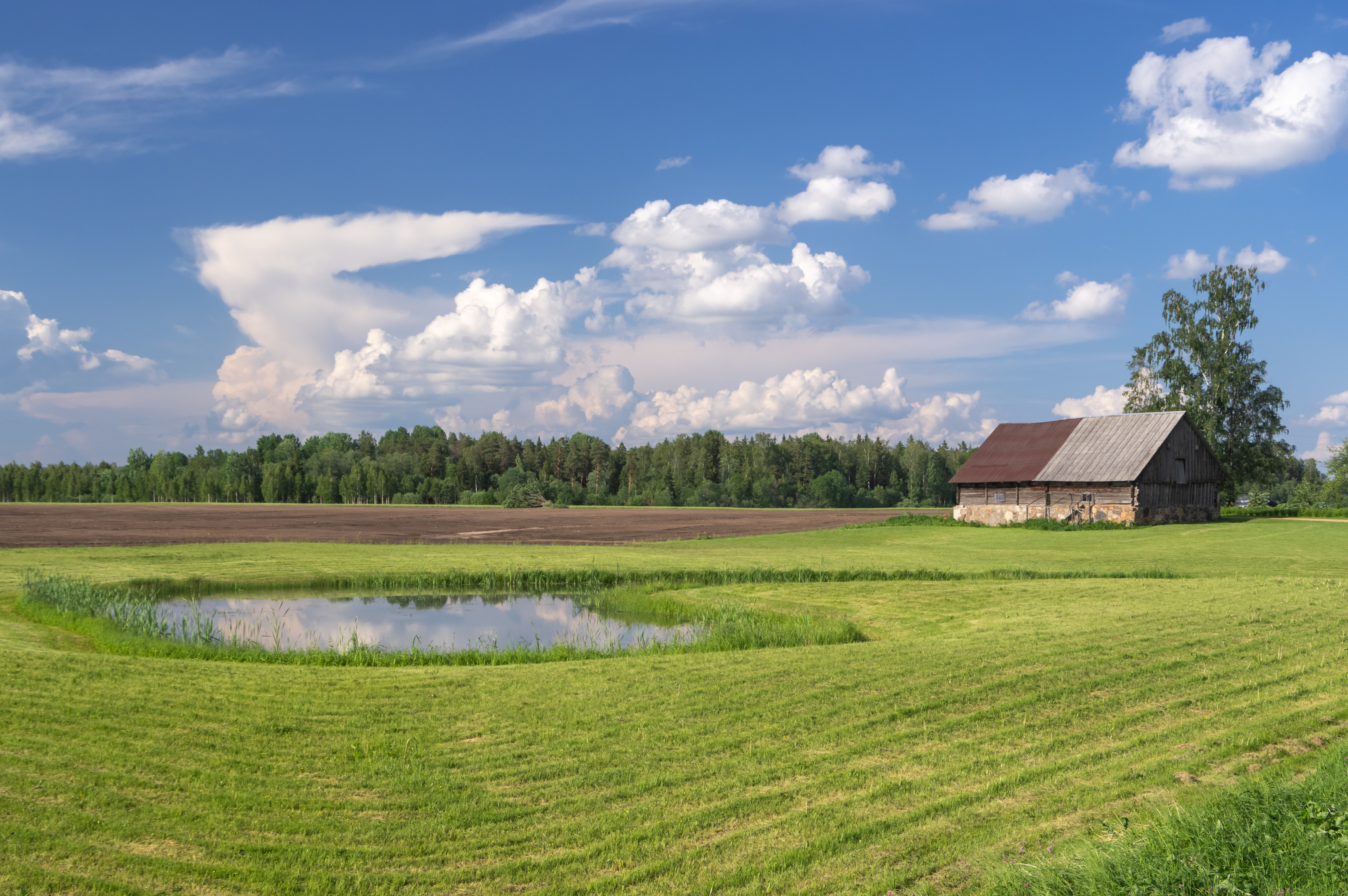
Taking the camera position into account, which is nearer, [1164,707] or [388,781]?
[388,781]

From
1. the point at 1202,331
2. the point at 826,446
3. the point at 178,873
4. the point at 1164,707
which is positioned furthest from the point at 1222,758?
the point at 826,446

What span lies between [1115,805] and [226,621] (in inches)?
744

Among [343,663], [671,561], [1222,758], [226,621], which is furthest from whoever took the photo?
[671,561]

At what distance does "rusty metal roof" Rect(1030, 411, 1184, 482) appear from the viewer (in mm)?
48750

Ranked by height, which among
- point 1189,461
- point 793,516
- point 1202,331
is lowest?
point 793,516

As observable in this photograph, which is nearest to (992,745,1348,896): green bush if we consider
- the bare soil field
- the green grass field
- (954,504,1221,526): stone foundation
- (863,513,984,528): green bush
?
the green grass field

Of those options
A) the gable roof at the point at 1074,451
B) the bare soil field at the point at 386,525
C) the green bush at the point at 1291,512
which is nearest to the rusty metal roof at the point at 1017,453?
the gable roof at the point at 1074,451

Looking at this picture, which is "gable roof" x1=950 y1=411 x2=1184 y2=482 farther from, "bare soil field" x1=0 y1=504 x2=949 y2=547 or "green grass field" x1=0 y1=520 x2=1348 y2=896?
"green grass field" x1=0 y1=520 x2=1348 y2=896

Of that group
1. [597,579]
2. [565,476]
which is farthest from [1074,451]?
[565,476]

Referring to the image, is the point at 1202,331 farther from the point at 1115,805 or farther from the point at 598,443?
the point at 598,443

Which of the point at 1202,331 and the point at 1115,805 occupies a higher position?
the point at 1202,331

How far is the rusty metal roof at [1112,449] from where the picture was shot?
1919 inches

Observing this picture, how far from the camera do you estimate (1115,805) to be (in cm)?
672

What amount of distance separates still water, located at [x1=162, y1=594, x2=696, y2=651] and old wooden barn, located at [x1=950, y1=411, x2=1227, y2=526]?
37.2 metres
